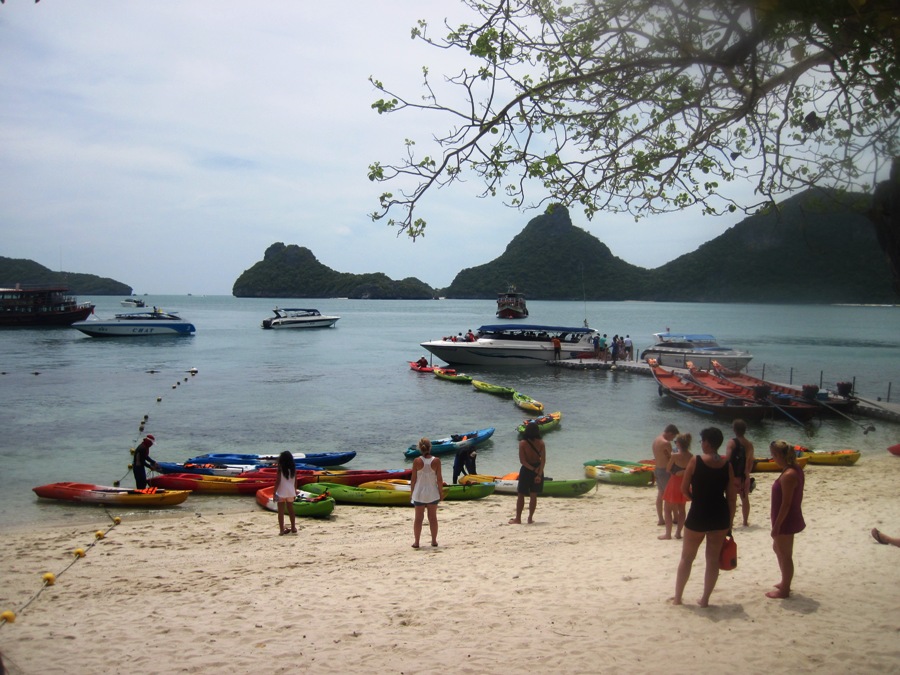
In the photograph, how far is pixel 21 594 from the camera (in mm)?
8500

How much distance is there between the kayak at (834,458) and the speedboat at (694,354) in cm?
2100

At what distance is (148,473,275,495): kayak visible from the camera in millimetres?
15352

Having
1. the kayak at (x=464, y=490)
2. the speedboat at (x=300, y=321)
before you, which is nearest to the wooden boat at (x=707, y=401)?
the kayak at (x=464, y=490)

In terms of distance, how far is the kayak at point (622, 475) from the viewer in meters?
15.7

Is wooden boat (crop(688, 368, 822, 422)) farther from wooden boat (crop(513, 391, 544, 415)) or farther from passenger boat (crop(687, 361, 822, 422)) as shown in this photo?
wooden boat (crop(513, 391, 544, 415))

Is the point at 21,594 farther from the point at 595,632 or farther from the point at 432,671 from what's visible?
the point at 595,632

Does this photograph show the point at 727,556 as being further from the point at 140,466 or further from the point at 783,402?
the point at 783,402

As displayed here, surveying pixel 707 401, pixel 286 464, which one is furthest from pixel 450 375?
pixel 286 464

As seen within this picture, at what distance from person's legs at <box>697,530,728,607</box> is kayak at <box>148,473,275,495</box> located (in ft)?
36.3

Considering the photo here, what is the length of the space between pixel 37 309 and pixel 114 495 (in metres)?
76.3

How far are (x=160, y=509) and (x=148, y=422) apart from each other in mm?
13307

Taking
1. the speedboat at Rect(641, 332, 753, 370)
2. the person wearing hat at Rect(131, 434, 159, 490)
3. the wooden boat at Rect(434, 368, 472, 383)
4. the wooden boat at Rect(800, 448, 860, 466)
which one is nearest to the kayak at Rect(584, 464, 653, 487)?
the wooden boat at Rect(800, 448, 860, 466)

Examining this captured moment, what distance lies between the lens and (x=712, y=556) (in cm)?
610

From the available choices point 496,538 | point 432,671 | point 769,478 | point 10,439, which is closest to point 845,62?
point 432,671
